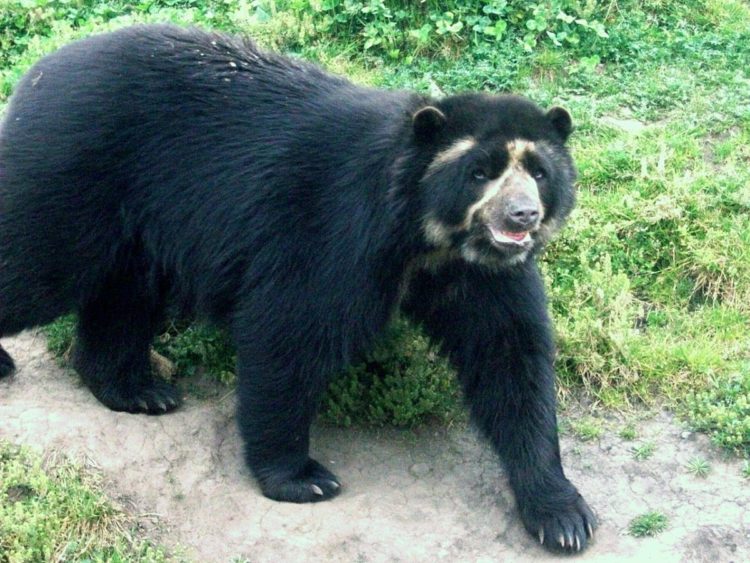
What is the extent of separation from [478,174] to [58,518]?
7.76 ft

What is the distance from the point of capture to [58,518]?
5.14 m

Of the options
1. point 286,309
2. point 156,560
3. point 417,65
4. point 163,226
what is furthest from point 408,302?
point 417,65

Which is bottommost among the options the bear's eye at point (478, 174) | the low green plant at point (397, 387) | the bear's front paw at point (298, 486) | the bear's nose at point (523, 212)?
the bear's front paw at point (298, 486)

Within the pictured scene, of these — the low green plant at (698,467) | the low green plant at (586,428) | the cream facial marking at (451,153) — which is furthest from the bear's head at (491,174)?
the low green plant at (698,467)

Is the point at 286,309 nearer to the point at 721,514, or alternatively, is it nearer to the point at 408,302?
the point at 408,302

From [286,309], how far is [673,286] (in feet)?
8.64

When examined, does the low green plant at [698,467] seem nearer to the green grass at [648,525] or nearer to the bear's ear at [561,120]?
the green grass at [648,525]

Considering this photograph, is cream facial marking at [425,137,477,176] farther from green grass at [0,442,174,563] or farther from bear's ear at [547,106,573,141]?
green grass at [0,442,174,563]

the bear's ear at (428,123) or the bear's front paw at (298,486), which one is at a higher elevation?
the bear's ear at (428,123)

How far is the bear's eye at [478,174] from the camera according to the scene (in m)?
5.02

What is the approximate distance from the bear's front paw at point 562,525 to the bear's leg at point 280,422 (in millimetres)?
971

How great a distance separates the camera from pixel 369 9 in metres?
8.57

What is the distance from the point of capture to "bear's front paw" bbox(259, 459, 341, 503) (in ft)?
18.4

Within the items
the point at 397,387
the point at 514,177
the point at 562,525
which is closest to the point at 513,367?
the point at 562,525
